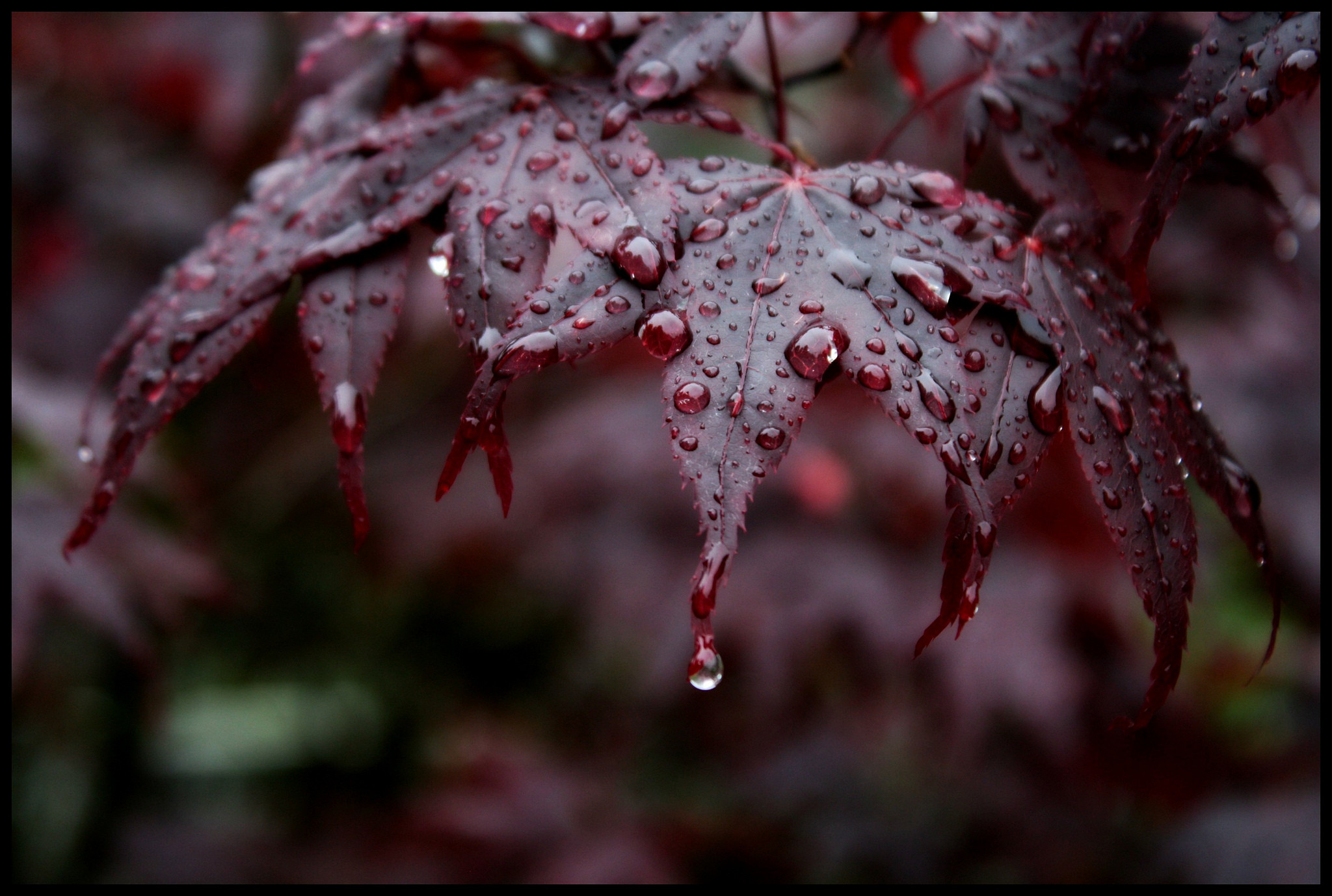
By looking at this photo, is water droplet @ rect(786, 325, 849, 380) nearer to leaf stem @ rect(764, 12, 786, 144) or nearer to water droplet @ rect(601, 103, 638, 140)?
water droplet @ rect(601, 103, 638, 140)

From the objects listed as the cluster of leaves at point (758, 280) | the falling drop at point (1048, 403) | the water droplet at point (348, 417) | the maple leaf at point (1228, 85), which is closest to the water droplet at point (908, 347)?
the cluster of leaves at point (758, 280)

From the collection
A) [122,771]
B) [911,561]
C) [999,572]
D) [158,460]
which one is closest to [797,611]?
[911,561]

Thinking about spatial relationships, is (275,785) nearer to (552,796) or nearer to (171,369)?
(552,796)

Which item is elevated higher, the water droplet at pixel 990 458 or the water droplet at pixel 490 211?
the water droplet at pixel 490 211

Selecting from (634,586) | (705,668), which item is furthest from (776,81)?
(634,586)

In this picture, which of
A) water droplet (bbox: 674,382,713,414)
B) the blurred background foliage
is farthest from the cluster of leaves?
the blurred background foliage

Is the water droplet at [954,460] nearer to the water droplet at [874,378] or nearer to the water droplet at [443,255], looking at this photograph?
the water droplet at [874,378]
